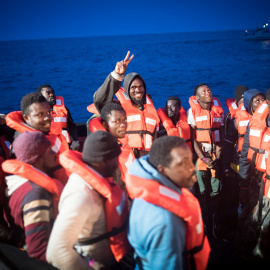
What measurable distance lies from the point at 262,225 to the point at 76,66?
108ft

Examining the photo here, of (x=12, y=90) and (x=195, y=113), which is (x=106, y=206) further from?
(x=12, y=90)

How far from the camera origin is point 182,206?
129 centimetres

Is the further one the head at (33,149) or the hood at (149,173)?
the head at (33,149)

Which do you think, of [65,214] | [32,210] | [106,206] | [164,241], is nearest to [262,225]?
[164,241]

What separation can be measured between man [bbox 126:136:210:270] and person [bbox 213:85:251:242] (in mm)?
1804

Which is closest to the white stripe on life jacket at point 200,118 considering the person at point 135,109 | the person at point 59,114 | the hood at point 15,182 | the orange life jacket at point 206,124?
the orange life jacket at point 206,124

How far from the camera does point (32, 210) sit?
143 cm

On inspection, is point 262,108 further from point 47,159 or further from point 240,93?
point 47,159

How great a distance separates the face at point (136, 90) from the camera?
2.96m

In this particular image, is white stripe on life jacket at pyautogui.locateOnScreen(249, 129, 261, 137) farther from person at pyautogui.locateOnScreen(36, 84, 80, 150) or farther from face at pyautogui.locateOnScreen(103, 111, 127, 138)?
person at pyautogui.locateOnScreen(36, 84, 80, 150)

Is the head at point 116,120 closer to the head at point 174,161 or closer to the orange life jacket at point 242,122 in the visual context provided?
the head at point 174,161

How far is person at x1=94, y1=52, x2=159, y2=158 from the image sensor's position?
279cm

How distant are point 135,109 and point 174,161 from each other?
1.70 m

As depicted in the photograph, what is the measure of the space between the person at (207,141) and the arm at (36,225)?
8.03ft
